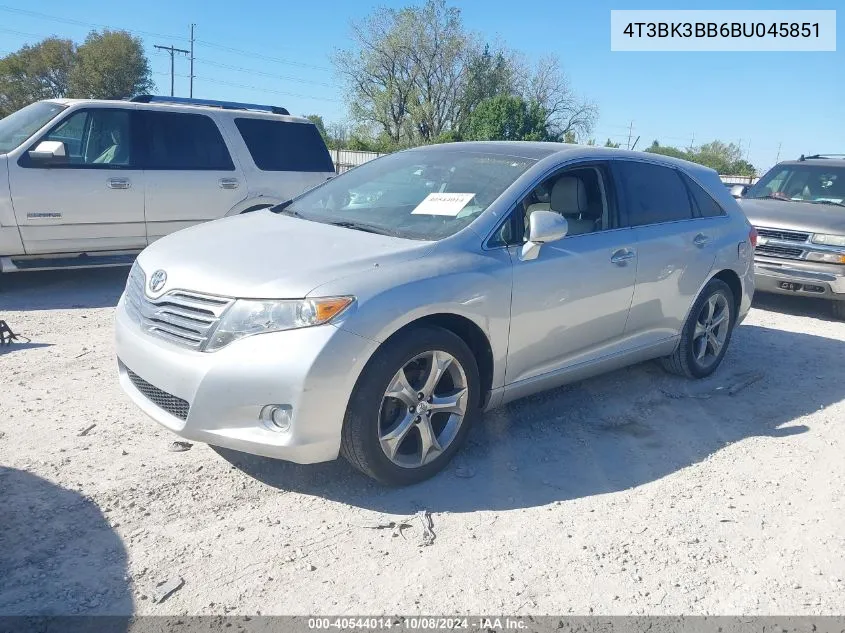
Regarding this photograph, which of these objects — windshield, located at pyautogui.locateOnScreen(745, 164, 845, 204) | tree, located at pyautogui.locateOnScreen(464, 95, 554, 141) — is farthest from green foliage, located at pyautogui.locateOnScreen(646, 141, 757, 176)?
windshield, located at pyautogui.locateOnScreen(745, 164, 845, 204)

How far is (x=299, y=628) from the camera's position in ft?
8.25

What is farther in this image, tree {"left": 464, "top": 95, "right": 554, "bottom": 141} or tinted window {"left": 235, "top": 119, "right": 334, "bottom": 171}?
tree {"left": 464, "top": 95, "right": 554, "bottom": 141}

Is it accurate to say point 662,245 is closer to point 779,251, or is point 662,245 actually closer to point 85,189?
point 779,251

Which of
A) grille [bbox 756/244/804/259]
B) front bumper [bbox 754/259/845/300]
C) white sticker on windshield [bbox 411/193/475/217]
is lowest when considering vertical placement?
front bumper [bbox 754/259/845/300]

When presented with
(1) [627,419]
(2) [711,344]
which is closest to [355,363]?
(1) [627,419]

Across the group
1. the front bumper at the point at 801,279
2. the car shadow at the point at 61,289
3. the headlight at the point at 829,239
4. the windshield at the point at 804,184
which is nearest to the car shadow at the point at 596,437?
the front bumper at the point at 801,279

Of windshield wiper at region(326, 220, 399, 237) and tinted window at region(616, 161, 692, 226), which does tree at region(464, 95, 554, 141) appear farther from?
windshield wiper at region(326, 220, 399, 237)

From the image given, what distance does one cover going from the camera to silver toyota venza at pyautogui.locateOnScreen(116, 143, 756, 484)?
3066 millimetres

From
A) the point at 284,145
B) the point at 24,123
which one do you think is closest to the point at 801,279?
the point at 284,145

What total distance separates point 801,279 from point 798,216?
33.0 inches

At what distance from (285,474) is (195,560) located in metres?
0.78

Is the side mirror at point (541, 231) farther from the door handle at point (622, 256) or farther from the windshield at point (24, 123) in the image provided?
the windshield at point (24, 123)

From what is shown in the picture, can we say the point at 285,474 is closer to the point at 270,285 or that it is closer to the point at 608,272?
the point at 270,285

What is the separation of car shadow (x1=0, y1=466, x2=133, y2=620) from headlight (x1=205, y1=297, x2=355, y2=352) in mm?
924
